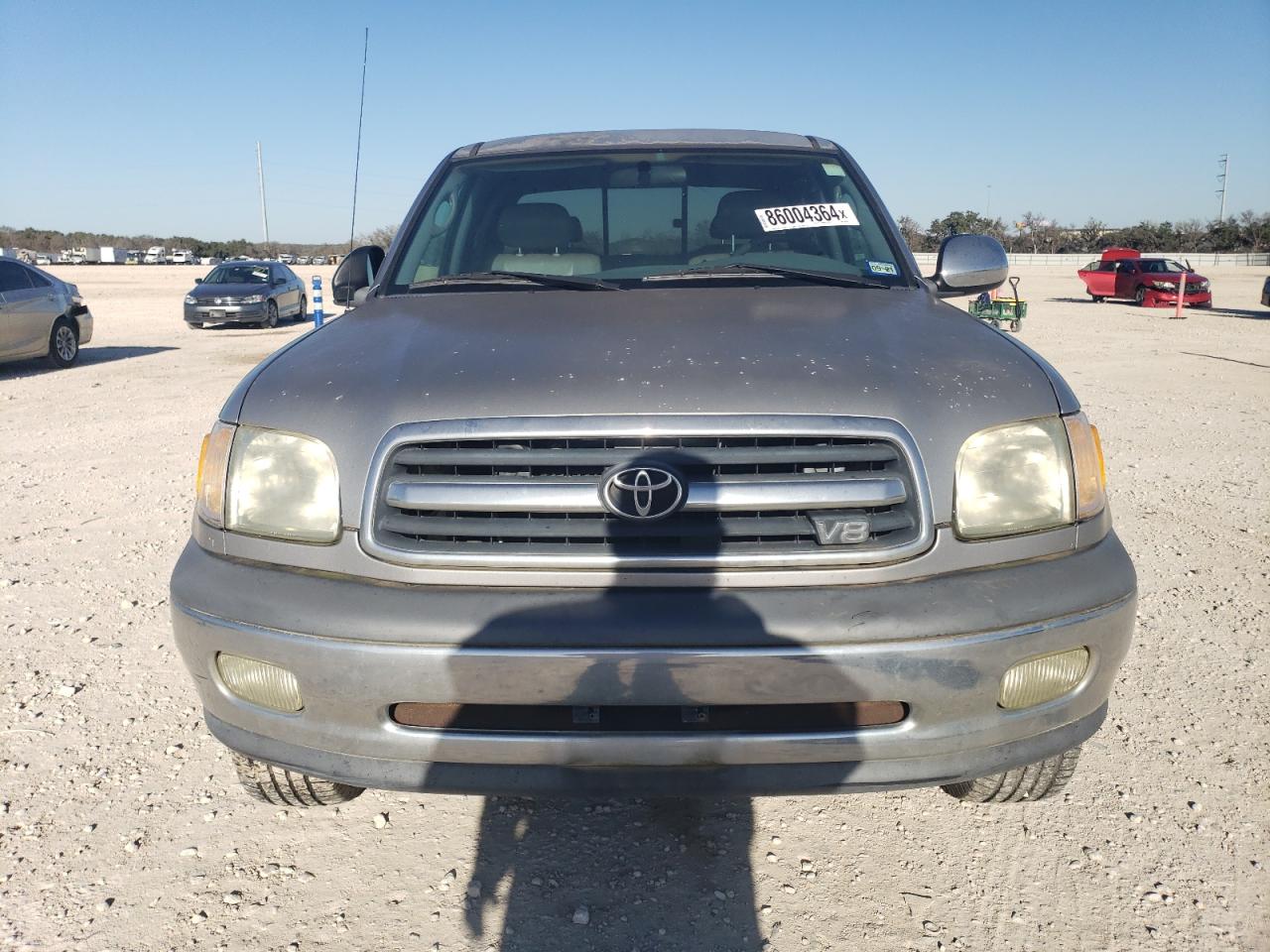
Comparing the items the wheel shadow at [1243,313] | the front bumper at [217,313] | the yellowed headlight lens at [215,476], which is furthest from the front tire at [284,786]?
the wheel shadow at [1243,313]

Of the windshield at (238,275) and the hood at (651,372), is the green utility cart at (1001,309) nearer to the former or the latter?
the windshield at (238,275)

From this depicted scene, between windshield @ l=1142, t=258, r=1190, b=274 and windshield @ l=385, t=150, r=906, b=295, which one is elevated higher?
windshield @ l=1142, t=258, r=1190, b=274

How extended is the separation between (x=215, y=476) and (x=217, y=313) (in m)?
18.5

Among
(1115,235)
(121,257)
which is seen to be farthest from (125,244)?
(1115,235)

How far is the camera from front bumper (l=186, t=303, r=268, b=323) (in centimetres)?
1873

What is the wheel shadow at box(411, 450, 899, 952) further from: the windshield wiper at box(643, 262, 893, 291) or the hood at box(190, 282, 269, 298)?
the hood at box(190, 282, 269, 298)

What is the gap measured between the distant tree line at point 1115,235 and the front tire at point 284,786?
5429 cm

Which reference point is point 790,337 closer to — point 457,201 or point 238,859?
point 457,201

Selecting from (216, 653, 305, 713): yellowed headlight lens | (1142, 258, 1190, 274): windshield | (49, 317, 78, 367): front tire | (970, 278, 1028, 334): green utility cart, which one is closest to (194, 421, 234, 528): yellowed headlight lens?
(216, 653, 305, 713): yellowed headlight lens

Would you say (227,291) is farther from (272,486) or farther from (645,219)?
(272,486)

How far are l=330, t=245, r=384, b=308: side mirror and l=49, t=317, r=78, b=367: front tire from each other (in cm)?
1142

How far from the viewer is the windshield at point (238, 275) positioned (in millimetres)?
19547

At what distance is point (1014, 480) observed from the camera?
208 centimetres

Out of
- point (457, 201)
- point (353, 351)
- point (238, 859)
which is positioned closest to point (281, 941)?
point (238, 859)
